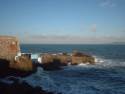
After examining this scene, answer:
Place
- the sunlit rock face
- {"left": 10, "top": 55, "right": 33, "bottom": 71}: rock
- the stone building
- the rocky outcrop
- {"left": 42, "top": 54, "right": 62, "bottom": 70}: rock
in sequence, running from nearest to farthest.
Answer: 1. {"left": 10, "top": 55, "right": 33, "bottom": 71}: rock
2. the sunlit rock face
3. the stone building
4. {"left": 42, "top": 54, "right": 62, "bottom": 70}: rock
5. the rocky outcrop

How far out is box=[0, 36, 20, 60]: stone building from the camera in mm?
40938

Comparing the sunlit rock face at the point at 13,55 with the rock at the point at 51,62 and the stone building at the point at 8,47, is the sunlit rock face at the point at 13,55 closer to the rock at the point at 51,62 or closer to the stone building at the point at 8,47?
the stone building at the point at 8,47

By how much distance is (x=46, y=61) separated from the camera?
5488 centimetres

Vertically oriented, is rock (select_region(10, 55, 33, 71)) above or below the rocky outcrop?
above

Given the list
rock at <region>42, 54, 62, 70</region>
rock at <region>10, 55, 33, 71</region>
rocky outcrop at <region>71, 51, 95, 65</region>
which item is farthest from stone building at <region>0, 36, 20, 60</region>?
rocky outcrop at <region>71, 51, 95, 65</region>

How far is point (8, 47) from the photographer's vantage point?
139 feet

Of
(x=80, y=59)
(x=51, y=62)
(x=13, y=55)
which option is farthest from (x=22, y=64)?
(x=80, y=59)

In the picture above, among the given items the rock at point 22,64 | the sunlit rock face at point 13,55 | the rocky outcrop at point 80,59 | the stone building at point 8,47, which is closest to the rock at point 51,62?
the rocky outcrop at point 80,59

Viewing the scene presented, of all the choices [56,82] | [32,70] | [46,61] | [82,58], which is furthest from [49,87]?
[82,58]

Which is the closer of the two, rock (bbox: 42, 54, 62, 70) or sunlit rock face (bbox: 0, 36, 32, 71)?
sunlit rock face (bbox: 0, 36, 32, 71)

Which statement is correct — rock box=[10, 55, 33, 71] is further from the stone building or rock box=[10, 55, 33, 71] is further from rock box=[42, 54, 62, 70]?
rock box=[42, 54, 62, 70]

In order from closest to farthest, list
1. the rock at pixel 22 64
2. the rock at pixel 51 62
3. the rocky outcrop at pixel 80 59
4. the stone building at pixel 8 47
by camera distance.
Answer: the rock at pixel 22 64, the stone building at pixel 8 47, the rock at pixel 51 62, the rocky outcrop at pixel 80 59

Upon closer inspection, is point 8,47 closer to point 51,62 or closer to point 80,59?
point 51,62

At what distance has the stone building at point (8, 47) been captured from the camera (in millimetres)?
40938
